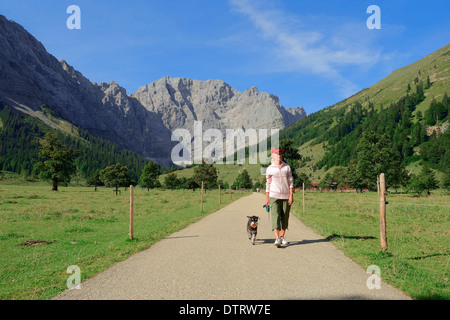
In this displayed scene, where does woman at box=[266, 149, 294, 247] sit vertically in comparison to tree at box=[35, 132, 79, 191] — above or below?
below

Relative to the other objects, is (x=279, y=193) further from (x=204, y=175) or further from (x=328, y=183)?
(x=328, y=183)

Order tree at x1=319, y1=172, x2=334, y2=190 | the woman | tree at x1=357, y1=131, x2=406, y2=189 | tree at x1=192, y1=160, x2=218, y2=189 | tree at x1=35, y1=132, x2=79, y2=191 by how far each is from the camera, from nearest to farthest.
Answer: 1. the woman
2. tree at x1=357, y1=131, x2=406, y2=189
3. tree at x1=35, y1=132, x2=79, y2=191
4. tree at x1=192, y1=160, x2=218, y2=189
5. tree at x1=319, y1=172, x2=334, y2=190

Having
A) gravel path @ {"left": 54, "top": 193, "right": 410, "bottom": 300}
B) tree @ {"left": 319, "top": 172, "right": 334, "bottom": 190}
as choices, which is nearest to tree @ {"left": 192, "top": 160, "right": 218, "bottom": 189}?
gravel path @ {"left": 54, "top": 193, "right": 410, "bottom": 300}

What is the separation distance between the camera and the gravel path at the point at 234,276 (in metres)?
4.81

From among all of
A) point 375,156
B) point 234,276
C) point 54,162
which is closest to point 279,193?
point 234,276

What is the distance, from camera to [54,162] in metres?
67.6

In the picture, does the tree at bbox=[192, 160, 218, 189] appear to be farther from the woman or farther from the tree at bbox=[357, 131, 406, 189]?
the woman

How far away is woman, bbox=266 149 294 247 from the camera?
9367 mm

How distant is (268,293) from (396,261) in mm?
4525

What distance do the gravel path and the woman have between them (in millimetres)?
722

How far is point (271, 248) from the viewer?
29.5ft

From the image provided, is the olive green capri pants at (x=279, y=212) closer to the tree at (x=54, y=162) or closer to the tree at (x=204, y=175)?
the tree at (x=54, y=162)

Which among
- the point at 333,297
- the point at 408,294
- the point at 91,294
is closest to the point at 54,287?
the point at 91,294

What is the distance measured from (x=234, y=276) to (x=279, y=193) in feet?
13.6
